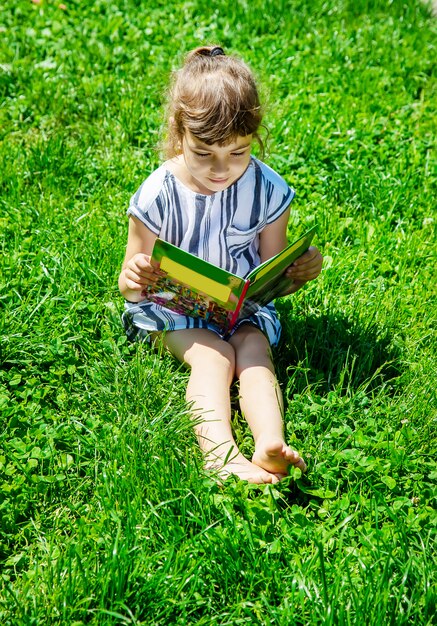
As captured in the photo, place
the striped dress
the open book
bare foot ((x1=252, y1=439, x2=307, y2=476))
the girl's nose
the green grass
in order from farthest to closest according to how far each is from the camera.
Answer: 1. the striped dress
2. the girl's nose
3. the open book
4. bare foot ((x1=252, y1=439, x2=307, y2=476))
5. the green grass

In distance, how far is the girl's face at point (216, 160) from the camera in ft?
9.95

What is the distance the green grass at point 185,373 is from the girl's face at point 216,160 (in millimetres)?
694

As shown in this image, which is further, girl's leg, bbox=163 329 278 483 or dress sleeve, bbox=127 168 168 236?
dress sleeve, bbox=127 168 168 236

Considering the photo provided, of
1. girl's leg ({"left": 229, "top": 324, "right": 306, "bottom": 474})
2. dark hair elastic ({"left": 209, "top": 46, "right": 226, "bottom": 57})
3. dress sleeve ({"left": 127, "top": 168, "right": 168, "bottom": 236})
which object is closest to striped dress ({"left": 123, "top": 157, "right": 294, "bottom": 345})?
dress sleeve ({"left": 127, "top": 168, "right": 168, "bottom": 236})

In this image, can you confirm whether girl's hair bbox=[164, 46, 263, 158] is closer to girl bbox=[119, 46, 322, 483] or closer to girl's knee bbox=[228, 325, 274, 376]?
girl bbox=[119, 46, 322, 483]

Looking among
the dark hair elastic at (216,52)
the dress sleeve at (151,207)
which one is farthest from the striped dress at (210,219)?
the dark hair elastic at (216,52)

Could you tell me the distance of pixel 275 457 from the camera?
2771 mm

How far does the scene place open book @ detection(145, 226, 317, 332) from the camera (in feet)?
9.65

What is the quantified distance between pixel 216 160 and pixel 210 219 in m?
0.32

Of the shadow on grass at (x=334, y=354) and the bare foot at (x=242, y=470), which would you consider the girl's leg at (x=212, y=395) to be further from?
the shadow on grass at (x=334, y=354)

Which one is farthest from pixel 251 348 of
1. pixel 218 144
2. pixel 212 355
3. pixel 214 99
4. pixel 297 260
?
pixel 214 99

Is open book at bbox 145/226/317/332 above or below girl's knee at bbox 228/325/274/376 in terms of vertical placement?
above

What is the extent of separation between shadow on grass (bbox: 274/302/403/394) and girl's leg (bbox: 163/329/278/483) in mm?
Answer: 294

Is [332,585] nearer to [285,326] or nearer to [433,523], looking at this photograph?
[433,523]
